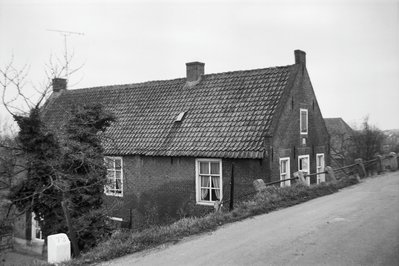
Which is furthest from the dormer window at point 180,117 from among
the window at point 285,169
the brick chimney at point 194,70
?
the window at point 285,169

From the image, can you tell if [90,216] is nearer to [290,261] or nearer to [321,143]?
[290,261]

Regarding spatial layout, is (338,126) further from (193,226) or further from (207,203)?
(193,226)

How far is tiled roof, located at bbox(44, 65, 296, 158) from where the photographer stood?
16.6 metres

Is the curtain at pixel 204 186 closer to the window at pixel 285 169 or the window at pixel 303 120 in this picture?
the window at pixel 285 169

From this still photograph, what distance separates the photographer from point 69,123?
1330cm

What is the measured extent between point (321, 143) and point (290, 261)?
50.5 ft

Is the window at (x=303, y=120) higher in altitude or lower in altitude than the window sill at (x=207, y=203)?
higher

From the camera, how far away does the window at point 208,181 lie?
16.8m

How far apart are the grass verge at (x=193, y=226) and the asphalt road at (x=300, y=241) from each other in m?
0.33

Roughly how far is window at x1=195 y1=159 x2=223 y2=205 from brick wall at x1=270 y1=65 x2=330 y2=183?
7.50 feet

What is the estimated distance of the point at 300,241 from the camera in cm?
813

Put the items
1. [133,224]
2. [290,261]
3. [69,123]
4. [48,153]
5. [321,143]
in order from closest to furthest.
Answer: [290,261] → [48,153] → [69,123] → [133,224] → [321,143]

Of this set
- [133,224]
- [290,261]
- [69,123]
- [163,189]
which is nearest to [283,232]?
[290,261]

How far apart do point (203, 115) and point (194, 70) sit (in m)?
3.46
